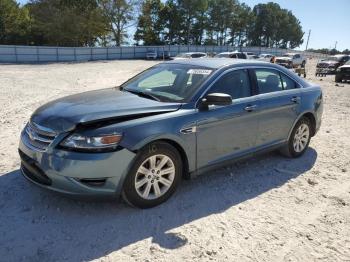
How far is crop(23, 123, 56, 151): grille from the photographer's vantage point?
146 inches

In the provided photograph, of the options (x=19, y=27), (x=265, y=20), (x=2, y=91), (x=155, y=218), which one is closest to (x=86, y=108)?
(x=155, y=218)

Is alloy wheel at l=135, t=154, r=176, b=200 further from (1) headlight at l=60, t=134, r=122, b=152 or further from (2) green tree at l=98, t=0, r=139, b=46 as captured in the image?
(2) green tree at l=98, t=0, r=139, b=46

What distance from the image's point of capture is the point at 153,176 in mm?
3979

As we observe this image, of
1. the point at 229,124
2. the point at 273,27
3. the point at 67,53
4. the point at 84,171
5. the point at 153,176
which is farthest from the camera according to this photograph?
the point at 273,27

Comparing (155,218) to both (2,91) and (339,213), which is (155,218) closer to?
(339,213)

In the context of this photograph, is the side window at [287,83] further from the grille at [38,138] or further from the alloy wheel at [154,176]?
the grille at [38,138]

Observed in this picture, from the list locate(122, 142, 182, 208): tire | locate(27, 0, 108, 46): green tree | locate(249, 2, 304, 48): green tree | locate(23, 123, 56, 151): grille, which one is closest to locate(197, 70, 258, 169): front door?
locate(122, 142, 182, 208): tire

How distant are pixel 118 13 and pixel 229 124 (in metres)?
59.5

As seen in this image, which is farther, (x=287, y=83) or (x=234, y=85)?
(x=287, y=83)

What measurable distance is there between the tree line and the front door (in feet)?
175

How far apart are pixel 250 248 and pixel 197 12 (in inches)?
2877

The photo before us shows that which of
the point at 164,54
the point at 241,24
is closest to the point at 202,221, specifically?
the point at 164,54

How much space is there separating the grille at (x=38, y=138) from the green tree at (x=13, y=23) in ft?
178

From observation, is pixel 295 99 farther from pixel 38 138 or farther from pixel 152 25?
pixel 152 25
